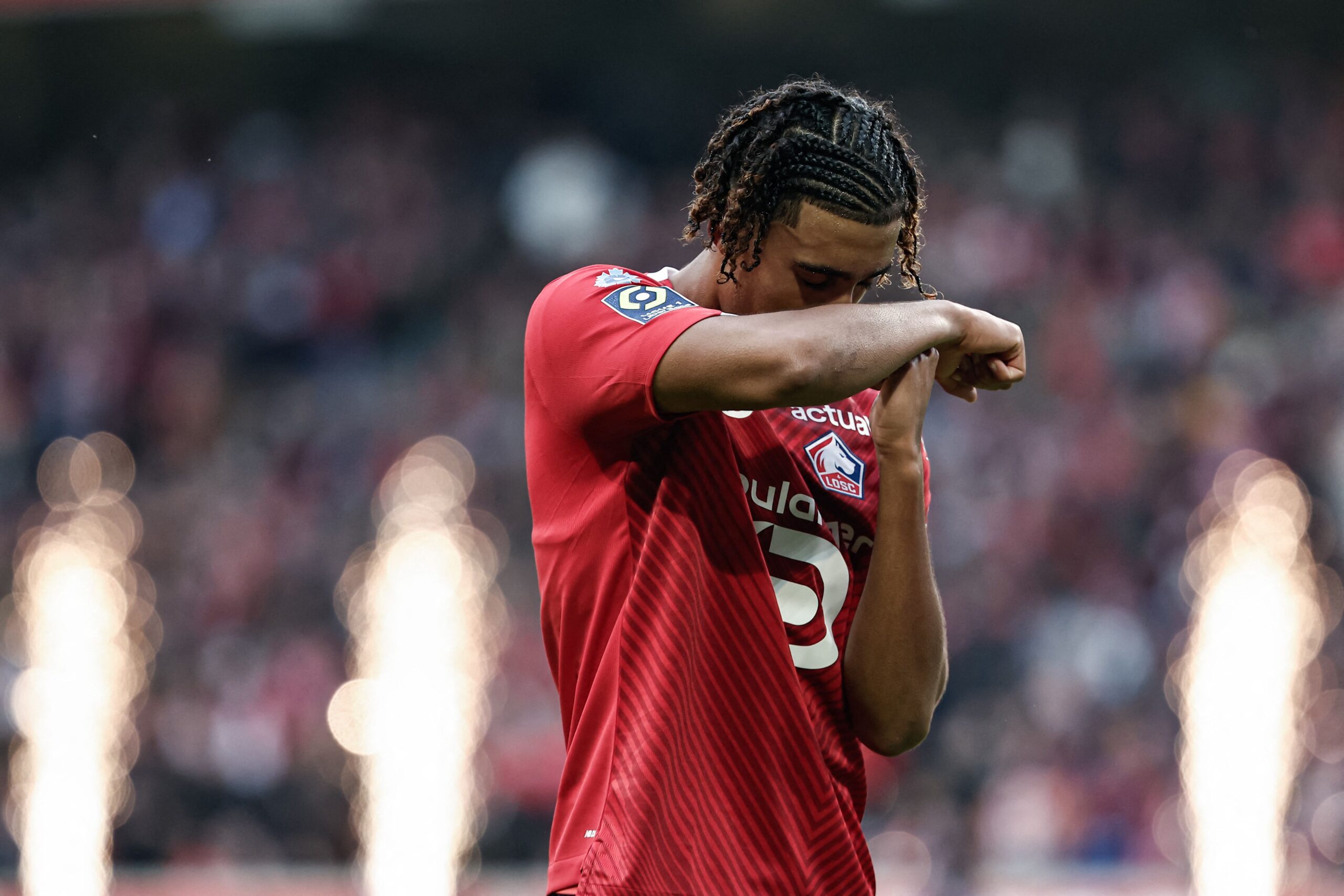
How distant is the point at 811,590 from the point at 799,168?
541mm

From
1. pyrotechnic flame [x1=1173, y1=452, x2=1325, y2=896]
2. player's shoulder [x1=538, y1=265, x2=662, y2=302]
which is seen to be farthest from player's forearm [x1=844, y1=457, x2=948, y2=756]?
pyrotechnic flame [x1=1173, y1=452, x2=1325, y2=896]

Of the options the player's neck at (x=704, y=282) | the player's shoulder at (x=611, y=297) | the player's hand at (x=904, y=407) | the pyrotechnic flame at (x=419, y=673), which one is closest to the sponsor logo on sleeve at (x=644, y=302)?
the player's shoulder at (x=611, y=297)

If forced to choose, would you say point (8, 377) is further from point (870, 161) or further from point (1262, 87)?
point (870, 161)

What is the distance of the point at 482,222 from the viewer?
12680 mm

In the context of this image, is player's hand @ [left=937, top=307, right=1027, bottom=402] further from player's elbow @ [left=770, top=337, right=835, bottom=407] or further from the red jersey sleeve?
the red jersey sleeve

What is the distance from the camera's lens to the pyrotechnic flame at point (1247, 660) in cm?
779

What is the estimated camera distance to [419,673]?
32.9 ft

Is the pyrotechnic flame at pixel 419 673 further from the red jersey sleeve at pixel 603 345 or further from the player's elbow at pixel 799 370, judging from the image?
the player's elbow at pixel 799 370

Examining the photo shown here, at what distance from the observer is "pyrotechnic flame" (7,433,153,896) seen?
8609mm

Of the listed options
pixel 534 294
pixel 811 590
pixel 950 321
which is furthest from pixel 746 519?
pixel 534 294

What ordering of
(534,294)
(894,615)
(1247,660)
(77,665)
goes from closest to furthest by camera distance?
1. (894,615)
2. (1247,660)
3. (77,665)
4. (534,294)

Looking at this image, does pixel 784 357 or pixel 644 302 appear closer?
pixel 784 357

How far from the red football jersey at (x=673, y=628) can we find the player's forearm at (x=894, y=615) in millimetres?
46

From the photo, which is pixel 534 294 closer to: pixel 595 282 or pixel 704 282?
pixel 704 282
